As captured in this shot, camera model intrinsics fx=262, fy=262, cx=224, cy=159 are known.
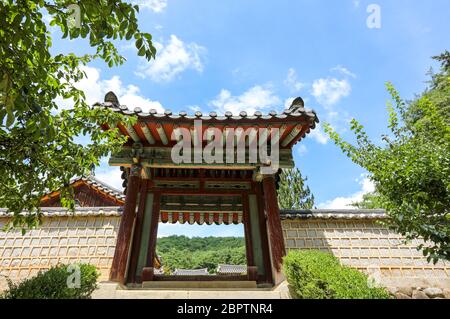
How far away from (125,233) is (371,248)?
601 cm

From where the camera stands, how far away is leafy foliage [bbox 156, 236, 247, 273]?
207ft

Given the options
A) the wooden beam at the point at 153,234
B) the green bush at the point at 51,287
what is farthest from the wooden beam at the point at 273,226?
the green bush at the point at 51,287

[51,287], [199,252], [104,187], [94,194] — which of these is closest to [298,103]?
[51,287]

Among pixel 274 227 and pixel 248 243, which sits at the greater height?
pixel 248 243

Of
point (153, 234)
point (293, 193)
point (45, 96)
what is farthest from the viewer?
point (293, 193)

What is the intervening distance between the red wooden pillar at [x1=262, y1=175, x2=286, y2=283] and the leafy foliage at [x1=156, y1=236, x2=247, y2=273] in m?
48.1

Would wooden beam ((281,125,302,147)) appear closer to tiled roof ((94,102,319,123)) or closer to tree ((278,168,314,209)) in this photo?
tiled roof ((94,102,319,123))

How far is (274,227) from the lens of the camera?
571 cm

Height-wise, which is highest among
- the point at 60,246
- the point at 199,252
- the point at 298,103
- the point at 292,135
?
the point at 199,252

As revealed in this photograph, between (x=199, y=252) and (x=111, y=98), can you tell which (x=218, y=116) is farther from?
(x=199, y=252)

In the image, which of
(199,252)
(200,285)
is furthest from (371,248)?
(199,252)

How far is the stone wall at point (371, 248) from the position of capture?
6.29 m

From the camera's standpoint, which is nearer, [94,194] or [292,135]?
[292,135]

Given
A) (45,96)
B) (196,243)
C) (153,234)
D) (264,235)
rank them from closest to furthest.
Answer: (45,96) → (153,234) → (264,235) → (196,243)
